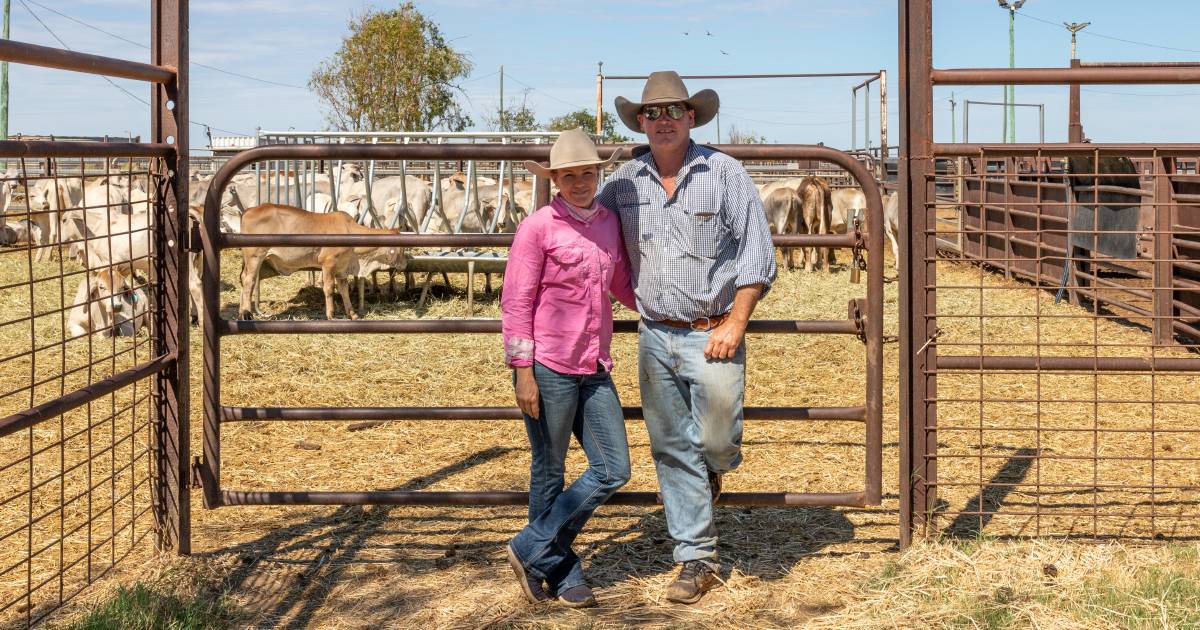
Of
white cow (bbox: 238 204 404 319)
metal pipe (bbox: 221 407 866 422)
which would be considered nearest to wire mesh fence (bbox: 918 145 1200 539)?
metal pipe (bbox: 221 407 866 422)

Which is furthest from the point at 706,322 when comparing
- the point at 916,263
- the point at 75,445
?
the point at 75,445

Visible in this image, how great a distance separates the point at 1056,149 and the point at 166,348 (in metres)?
3.50

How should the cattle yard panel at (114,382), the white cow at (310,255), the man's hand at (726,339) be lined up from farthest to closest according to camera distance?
the white cow at (310,255)
the man's hand at (726,339)
the cattle yard panel at (114,382)

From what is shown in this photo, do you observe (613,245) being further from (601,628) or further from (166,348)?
(166,348)

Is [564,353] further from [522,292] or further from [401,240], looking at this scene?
[401,240]

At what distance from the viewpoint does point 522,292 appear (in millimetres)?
3955

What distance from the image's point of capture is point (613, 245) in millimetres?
4082

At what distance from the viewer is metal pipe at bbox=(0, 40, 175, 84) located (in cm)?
352

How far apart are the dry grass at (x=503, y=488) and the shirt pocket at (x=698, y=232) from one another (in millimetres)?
1273

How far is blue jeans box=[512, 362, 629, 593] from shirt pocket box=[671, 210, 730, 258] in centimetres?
54

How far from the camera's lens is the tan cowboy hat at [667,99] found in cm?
402

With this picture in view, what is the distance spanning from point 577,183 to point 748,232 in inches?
24.3

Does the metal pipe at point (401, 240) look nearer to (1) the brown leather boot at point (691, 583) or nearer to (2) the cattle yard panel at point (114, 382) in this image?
(2) the cattle yard panel at point (114, 382)

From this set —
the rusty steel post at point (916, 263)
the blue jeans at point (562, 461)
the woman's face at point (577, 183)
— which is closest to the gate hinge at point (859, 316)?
the rusty steel post at point (916, 263)
